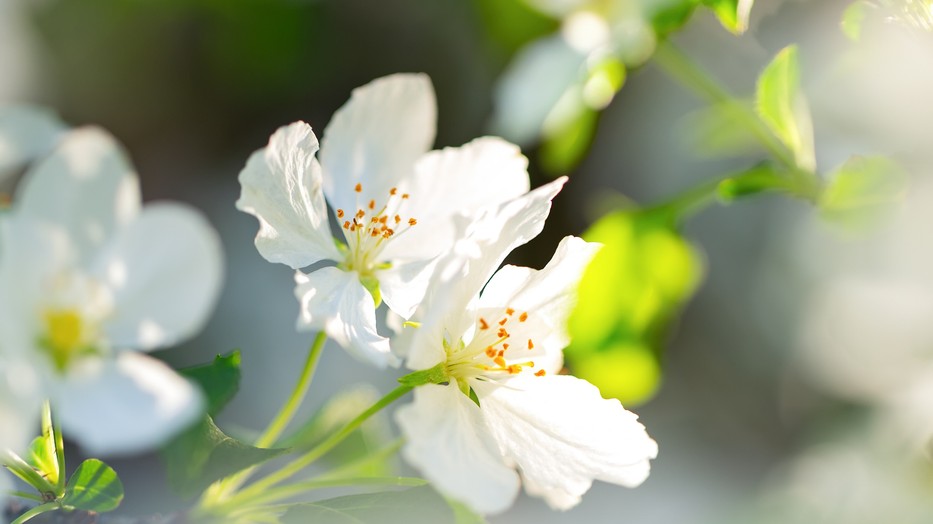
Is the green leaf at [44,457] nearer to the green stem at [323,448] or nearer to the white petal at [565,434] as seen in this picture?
the green stem at [323,448]

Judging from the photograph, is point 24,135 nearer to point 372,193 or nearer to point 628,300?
point 372,193

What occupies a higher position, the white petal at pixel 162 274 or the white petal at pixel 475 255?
the white petal at pixel 475 255

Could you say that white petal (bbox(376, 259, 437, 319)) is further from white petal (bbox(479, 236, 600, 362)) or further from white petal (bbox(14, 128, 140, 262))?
white petal (bbox(14, 128, 140, 262))

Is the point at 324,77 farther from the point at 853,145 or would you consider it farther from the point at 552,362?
the point at 552,362

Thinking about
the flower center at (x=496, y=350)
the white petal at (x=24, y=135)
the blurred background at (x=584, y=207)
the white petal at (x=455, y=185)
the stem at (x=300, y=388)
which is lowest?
the stem at (x=300, y=388)

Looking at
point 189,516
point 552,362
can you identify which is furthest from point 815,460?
point 189,516

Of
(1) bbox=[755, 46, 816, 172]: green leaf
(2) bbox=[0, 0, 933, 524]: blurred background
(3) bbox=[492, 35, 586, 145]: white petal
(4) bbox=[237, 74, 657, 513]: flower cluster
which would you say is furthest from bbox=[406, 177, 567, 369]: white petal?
(2) bbox=[0, 0, 933, 524]: blurred background

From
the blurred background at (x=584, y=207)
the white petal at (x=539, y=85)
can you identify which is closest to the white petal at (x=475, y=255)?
the white petal at (x=539, y=85)

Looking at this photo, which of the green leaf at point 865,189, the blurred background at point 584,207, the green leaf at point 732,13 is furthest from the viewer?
the blurred background at point 584,207

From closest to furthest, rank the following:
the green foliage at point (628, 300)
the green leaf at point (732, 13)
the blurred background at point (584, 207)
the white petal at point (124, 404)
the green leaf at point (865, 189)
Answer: the white petal at point (124, 404) < the green leaf at point (732, 13) < the green leaf at point (865, 189) < the green foliage at point (628, 300) < the blurred background at point (584, 207)
